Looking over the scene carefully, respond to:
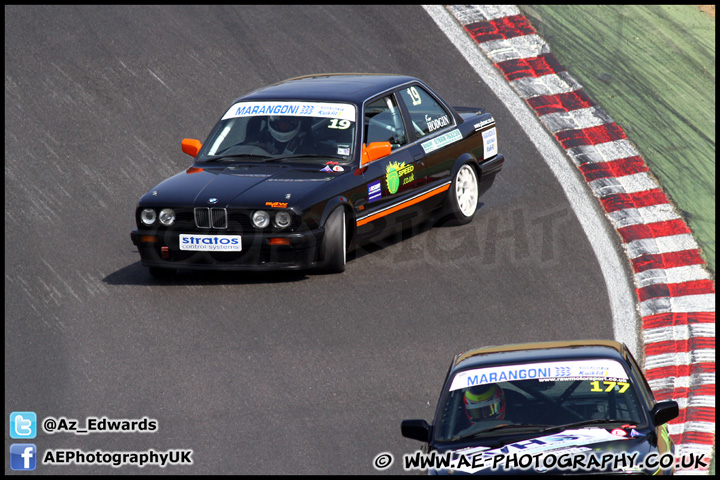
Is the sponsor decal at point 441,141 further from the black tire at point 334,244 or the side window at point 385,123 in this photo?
the black tire at point 334,244

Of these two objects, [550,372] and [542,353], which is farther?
[542,353]

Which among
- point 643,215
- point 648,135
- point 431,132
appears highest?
point 431,132

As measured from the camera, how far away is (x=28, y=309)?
9.30 meters

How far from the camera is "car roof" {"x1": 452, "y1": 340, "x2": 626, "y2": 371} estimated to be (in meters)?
6.31

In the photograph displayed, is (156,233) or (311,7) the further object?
(311,7)

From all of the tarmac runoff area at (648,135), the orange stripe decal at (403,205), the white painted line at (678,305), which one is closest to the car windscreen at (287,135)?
the orange stripe decal at (403,205)

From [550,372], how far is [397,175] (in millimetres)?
4799

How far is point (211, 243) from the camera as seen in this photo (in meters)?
9.53

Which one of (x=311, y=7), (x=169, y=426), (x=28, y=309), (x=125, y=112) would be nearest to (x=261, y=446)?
(x=169, y=426)

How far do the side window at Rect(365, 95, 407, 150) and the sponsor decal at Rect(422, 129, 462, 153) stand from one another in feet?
0.93

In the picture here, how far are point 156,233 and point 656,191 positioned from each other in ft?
19.2

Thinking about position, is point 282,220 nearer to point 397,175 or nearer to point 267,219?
point 267,219

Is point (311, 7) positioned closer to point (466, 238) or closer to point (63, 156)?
point (63, 156)

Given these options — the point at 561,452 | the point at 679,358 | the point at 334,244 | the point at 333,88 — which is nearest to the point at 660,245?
the point at 679,358
